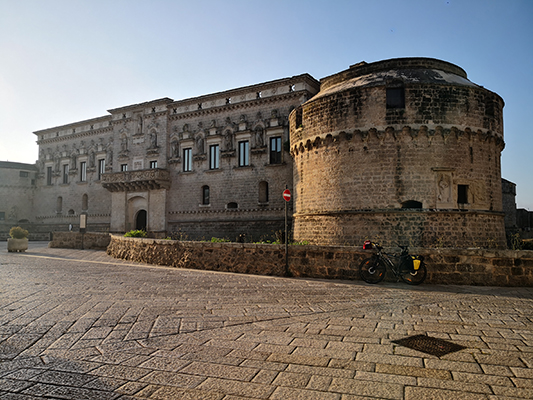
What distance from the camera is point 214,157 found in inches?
1142

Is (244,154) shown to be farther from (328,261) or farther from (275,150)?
(328,261)

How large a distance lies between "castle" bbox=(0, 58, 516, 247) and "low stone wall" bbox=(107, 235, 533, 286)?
4593mm

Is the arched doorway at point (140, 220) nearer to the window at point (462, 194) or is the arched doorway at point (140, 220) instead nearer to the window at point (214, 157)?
the window at point (214, 157)

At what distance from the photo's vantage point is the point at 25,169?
4294cm

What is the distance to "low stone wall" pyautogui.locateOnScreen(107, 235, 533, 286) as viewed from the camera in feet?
29.6

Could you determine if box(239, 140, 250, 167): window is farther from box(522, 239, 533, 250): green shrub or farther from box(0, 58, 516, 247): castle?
box(522, 239, 533, 250): green shrub

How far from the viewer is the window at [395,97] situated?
1462 cm

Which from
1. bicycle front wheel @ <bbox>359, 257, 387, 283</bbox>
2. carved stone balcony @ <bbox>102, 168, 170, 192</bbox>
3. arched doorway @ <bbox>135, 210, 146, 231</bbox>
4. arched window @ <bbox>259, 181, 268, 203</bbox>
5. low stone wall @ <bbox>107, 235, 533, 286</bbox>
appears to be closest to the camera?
low stone wall @ <bbox>107, 235, 533, 286</bbox>

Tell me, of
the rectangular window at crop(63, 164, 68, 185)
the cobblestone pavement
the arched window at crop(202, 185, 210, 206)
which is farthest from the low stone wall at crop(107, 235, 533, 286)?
the rectangular window at crop(63, 164, 68, 185)

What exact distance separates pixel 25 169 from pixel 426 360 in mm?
48286

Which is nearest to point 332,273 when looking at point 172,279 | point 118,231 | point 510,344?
point 172,279

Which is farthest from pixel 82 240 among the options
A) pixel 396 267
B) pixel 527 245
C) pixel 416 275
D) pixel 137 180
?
pixel 527 245

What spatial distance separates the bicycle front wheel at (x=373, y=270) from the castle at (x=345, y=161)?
483 centimetres

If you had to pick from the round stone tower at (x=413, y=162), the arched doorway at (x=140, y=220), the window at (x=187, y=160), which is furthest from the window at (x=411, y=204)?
the arched doorway at (x=140, y=220)
